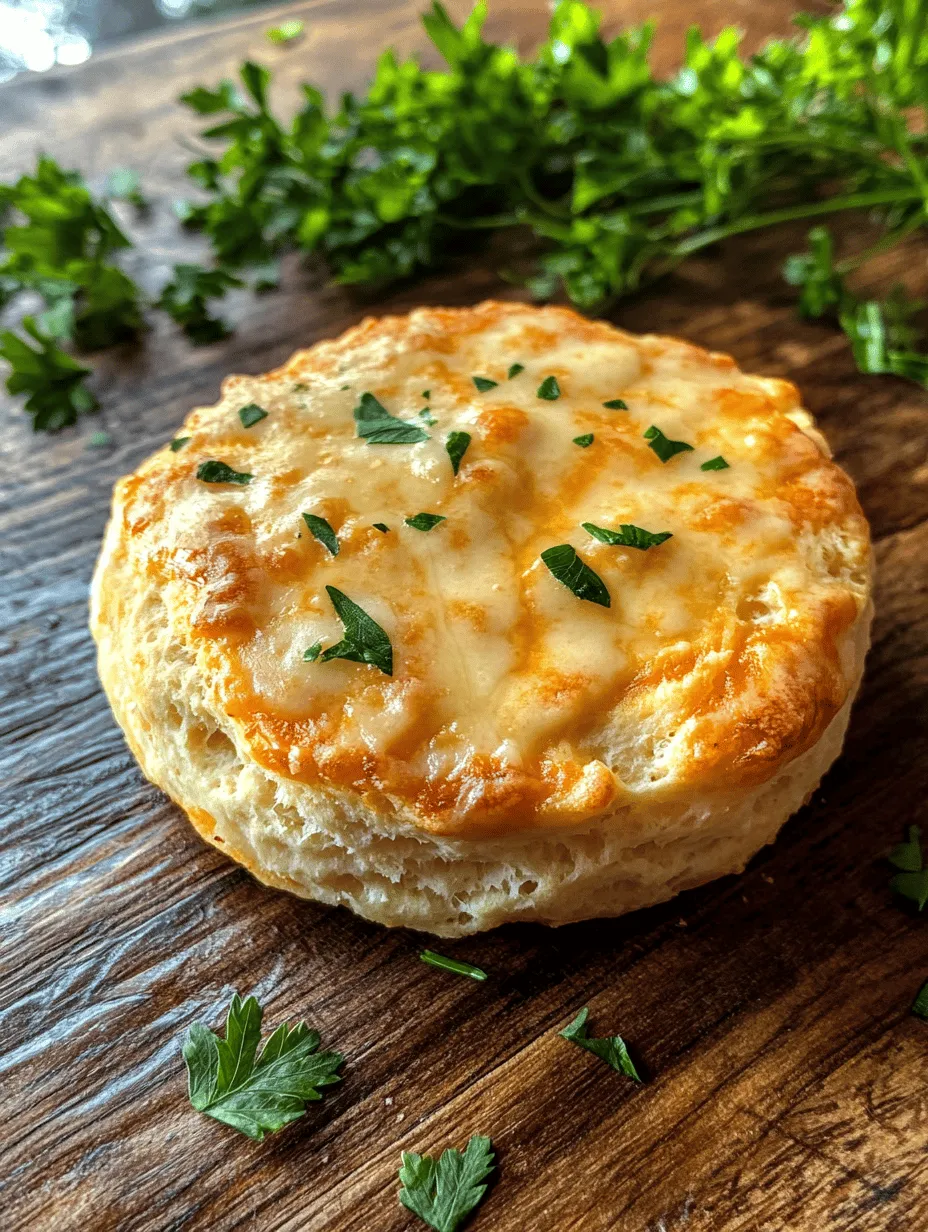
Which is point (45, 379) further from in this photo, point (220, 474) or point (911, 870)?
point (911, 870)

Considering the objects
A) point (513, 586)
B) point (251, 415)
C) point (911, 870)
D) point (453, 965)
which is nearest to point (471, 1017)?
point (453, 965)

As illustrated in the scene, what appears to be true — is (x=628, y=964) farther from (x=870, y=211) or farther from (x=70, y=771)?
(x=870, y=211)

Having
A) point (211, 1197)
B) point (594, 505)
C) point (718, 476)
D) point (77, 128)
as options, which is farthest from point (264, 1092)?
point (77, 128)

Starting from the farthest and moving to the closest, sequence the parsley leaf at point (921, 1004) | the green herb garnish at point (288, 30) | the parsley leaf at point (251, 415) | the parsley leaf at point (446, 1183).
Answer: the green herb garnish at point (288, 30), the parsley leaf at point (251, 415), the parsley leaf at point (921, 1004), the parsley leaf at point (446, 1183)

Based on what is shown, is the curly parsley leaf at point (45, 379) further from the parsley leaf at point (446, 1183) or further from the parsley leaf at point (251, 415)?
the parsley leaf at point (446, 1183)

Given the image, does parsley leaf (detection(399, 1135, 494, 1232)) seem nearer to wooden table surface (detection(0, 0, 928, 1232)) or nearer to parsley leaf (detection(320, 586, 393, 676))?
wooden table surface (detection(0, 0, 928, 1232))

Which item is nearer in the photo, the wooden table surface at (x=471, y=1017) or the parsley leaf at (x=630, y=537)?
the wooden table surface at (x=471, y=1017)

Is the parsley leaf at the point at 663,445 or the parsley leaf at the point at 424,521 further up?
the parsley leaf at the point at 663,445

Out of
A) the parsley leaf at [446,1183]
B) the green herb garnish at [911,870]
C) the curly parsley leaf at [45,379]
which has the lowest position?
the parsley leaf at [446,1183]

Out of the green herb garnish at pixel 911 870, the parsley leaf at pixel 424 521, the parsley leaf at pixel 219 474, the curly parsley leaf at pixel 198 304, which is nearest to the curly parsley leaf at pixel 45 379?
the curly parsley leaf at pixel 198 304
